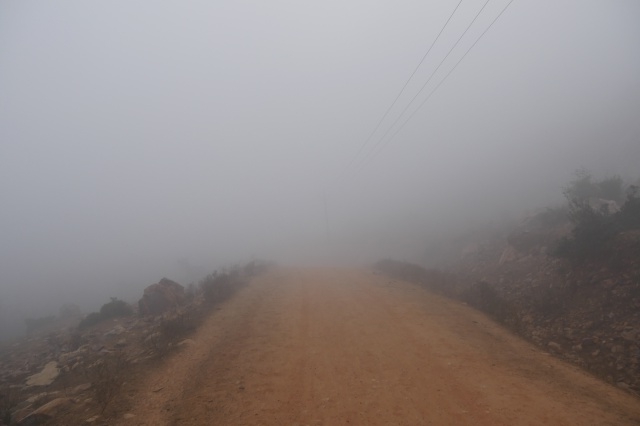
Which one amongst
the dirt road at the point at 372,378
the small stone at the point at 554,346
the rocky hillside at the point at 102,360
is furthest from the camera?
the small stone at the point at 554,346

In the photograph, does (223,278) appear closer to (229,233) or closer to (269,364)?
(269,364)

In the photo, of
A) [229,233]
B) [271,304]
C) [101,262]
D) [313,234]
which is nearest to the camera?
[271,304]

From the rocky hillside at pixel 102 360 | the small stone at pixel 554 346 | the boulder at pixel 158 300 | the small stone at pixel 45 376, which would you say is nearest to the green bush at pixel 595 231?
the small stone at pixel 554 346

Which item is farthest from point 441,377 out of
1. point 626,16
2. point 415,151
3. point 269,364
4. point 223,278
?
point 626,16

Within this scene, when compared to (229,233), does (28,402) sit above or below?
below

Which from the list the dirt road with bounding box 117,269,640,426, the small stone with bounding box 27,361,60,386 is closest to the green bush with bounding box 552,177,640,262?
the dirt road with bounding box 117,269,640,426

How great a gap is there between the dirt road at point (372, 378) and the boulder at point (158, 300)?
4.63 metres

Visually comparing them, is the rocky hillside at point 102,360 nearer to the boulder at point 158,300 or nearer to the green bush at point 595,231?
the boulder at point 158,300

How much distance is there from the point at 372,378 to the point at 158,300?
39.4ft

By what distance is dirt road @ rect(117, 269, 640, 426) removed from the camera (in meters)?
5.97

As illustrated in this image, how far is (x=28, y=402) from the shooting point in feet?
26.8

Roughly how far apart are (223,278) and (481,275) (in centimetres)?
1252

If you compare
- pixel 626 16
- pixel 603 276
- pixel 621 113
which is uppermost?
pixel 626 16

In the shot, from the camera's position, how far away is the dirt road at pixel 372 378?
5.97 metres
